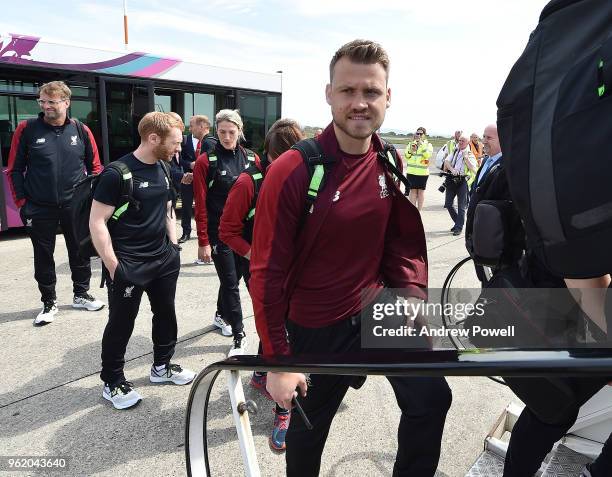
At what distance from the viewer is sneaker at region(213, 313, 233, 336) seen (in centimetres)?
427

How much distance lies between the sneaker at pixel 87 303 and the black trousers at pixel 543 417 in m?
4.05

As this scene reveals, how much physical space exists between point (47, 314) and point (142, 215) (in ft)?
6.98

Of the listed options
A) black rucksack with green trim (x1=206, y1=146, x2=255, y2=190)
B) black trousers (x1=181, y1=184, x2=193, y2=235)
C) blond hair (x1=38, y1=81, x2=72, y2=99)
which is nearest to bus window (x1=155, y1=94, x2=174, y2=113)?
black trousers (x1=181, y1=184, x2=193, y2=235)

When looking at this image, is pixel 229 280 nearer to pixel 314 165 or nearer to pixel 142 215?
pixel 142 215

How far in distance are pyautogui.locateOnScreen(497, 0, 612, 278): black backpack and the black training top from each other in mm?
2367

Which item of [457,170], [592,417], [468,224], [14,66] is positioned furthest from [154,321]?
[457,170]

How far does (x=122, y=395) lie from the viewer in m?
3.08

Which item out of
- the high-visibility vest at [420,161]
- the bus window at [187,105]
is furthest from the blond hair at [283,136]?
the high-visibility vest at [420,161]

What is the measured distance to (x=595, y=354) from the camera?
0.93 metres

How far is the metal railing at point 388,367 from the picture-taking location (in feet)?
3.07

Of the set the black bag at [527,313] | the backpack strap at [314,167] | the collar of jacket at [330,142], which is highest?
the collar of jacket at [330,142]

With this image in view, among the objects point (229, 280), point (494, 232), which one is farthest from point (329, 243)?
point (229, 280)

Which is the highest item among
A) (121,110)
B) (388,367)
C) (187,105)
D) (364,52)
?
(187,105)

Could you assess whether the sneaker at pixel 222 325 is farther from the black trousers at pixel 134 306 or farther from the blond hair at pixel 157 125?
the blond hair at pixel 157 125
